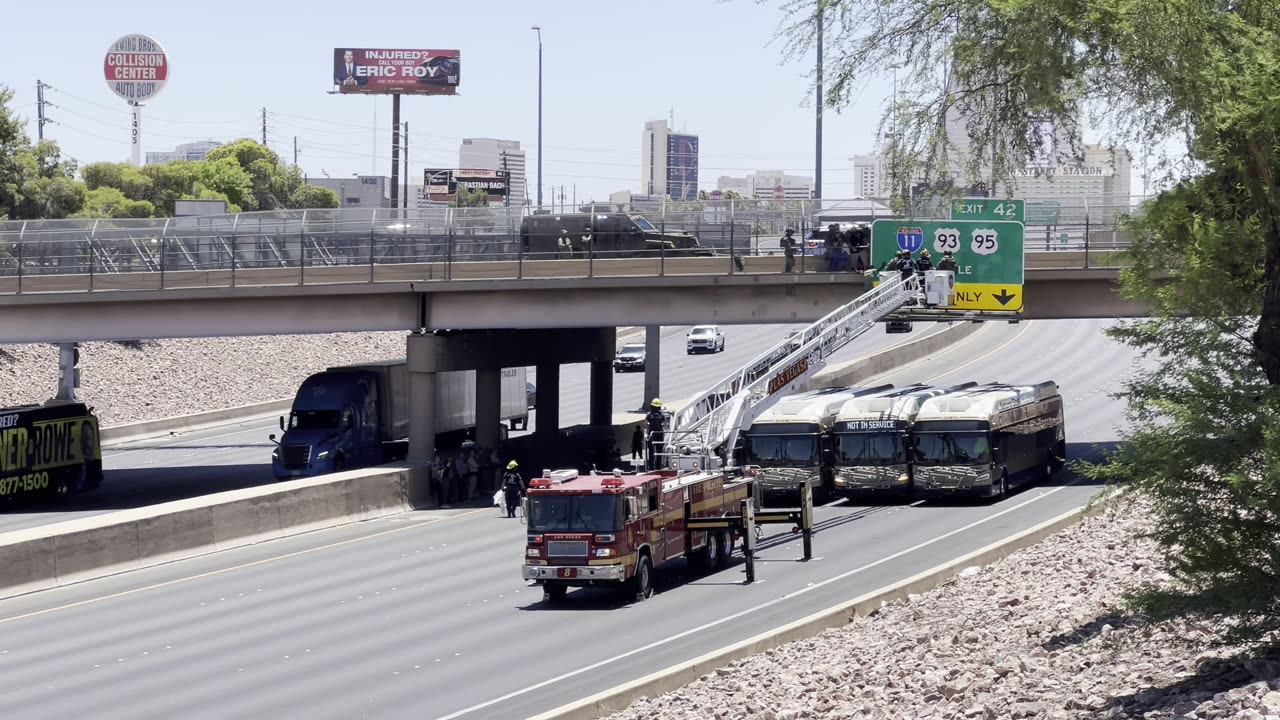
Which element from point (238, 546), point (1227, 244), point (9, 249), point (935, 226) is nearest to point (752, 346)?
point (935, 226)

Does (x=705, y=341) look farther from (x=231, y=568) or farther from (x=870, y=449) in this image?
(x=231, y=568)

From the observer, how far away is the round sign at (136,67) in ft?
381

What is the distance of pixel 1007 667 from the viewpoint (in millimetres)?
15344

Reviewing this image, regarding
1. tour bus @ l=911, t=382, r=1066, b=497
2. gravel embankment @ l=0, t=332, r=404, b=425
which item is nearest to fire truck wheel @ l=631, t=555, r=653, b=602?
tour bus @ l=911, t=382, r=1066, b=497

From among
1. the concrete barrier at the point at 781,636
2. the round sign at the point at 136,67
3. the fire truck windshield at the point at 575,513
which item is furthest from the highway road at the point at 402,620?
the round sign at the point at 136,67

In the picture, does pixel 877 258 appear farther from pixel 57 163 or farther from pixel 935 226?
pixel 57 163

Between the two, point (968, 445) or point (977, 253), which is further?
point (977, 253)

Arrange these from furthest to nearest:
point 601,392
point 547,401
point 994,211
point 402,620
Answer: point 601,392 → point 547,401 → point 994,211 → point 402,620

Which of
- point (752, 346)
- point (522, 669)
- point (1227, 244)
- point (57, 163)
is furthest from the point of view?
point (752, 346)

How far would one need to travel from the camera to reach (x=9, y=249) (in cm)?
4278

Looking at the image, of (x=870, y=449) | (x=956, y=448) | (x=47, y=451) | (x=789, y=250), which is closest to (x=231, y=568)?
(x=870, y=449)

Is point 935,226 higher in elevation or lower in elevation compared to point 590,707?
higher

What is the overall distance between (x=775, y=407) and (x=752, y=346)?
5136 centimetres

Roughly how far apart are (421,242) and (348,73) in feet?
260
